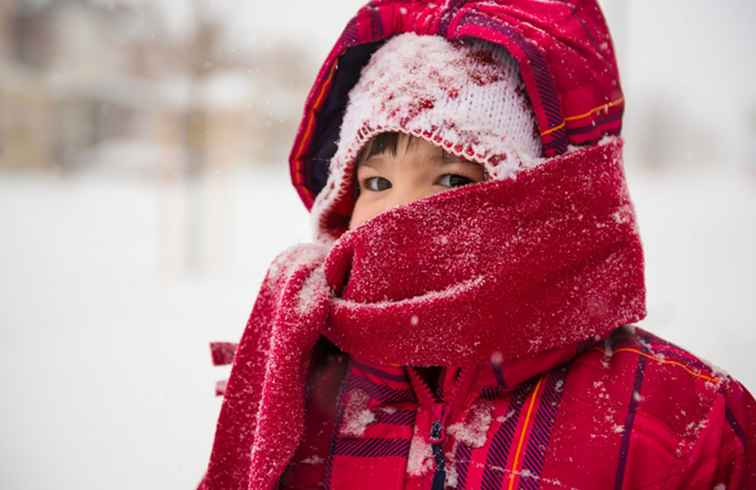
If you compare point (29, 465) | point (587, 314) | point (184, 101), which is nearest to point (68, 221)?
point (184, 101)

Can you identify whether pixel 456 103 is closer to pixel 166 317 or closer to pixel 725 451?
pixel 725 451

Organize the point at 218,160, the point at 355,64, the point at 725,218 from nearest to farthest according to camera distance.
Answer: the point at 355,64 < the point at 725,218 < the point at 218,160

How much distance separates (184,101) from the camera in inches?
210

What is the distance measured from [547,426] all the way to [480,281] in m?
0.27

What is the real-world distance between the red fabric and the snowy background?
980mm

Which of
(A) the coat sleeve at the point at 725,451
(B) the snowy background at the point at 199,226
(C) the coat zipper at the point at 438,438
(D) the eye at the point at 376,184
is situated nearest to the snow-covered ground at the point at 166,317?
(B) the snowy background at the point at 199,226

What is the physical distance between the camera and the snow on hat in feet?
3.27

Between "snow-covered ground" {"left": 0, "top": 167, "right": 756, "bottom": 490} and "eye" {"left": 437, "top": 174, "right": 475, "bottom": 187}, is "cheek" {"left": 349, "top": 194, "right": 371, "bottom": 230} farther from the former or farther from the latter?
"snow-covered ground" {"left": 0, "top": 167, "right": 756, "bottom": 490}

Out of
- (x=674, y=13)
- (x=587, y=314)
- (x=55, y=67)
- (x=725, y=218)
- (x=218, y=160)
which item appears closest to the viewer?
(x=587, y=314)

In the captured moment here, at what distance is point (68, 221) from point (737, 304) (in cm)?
747

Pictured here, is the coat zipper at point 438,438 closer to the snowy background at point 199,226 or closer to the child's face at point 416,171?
the child's face at point 416,171

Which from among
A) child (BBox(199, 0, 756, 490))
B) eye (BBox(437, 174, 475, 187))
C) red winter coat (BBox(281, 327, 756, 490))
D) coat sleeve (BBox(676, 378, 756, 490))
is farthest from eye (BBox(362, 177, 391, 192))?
coat sleeve (BBox(676, 378, 756, 490))

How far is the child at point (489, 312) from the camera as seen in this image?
91 cm

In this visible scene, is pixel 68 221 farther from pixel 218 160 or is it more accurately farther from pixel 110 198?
pixel 218 160
